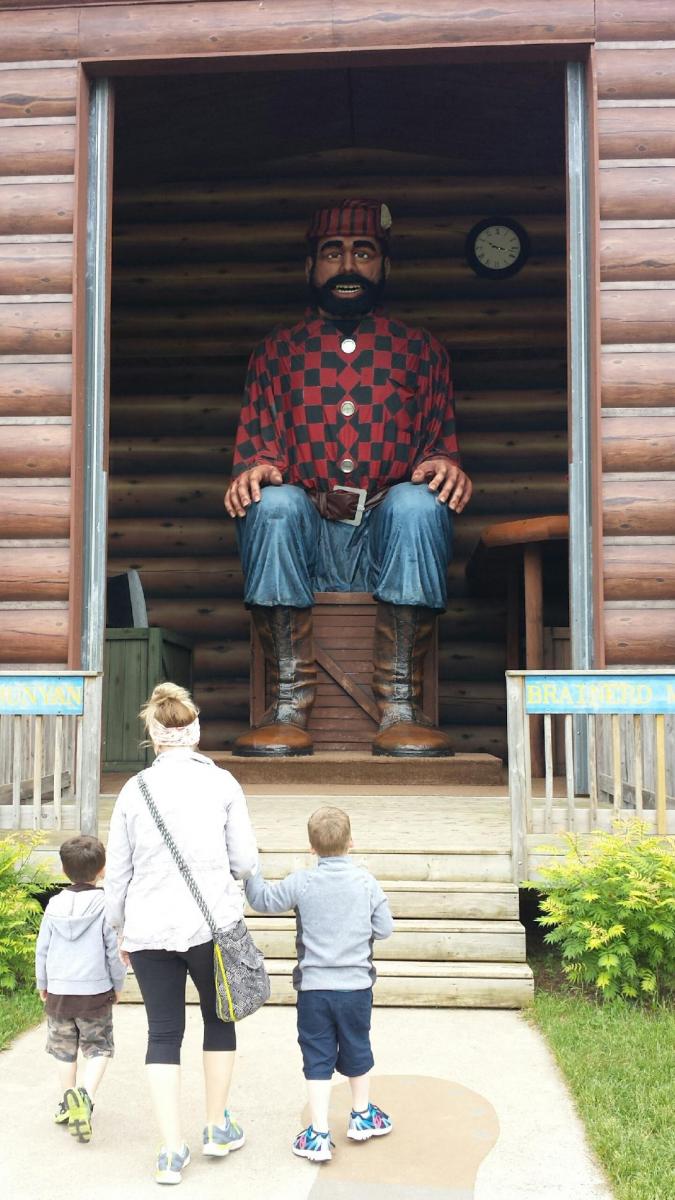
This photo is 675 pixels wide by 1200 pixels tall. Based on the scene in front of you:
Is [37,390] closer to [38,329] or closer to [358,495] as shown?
[38,329]

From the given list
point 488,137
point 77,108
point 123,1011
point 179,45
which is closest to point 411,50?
point 179,45

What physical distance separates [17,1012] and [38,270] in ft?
10.9

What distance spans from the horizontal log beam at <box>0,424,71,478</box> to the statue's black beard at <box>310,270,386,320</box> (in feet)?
7.67

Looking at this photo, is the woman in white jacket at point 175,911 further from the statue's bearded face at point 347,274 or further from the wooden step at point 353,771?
the statue's bearded face at point 347,274

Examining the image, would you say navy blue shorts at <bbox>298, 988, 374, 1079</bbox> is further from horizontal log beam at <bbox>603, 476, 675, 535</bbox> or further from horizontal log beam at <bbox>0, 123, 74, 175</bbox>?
horizontal log beam at <bbox>0, 123, 74, 175</bbox>

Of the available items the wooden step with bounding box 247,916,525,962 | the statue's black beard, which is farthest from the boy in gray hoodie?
the statue's black beard

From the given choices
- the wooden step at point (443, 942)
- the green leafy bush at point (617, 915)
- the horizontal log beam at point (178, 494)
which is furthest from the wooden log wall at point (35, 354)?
the horizontal log beam at point (178, 494)

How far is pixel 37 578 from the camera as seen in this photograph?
5.52m

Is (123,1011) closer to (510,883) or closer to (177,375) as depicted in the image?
(510,883)

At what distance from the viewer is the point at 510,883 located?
438 cm

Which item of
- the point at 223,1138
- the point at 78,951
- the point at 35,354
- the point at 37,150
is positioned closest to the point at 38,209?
the point at 37,150

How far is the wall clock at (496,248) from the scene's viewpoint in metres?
8.42

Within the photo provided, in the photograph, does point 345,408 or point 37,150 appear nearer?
point 37,150

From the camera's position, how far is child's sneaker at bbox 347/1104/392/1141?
2836 millimetres
